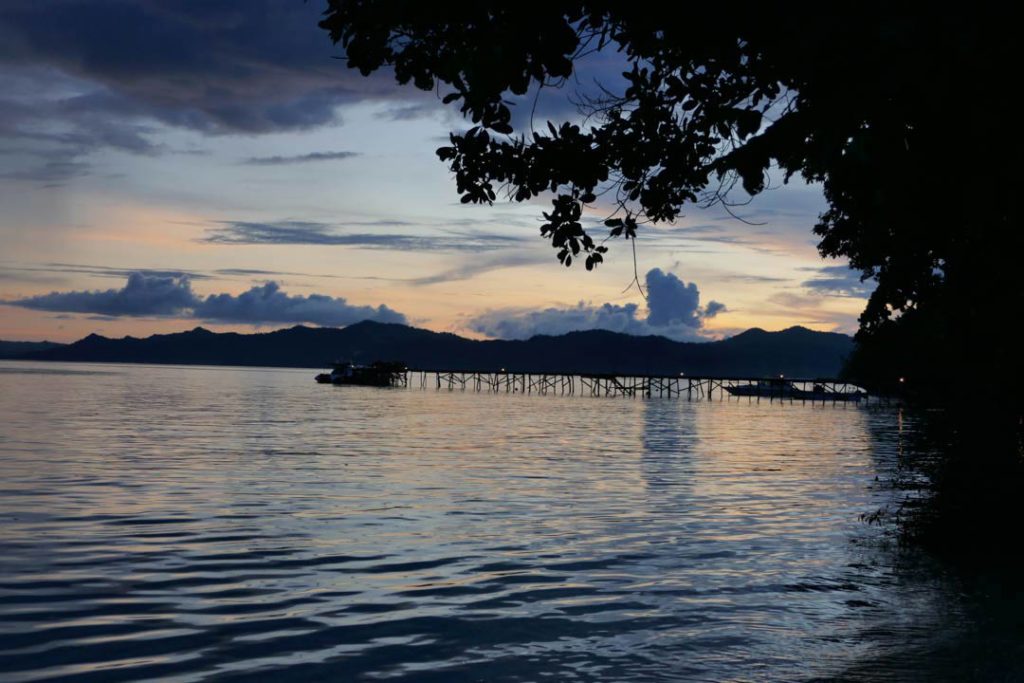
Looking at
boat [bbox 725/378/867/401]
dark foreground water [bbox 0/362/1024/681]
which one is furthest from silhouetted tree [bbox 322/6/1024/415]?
boat [bbox 725/378/867/401]

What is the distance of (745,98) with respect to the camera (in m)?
9.20

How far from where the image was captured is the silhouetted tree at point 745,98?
5965 mm

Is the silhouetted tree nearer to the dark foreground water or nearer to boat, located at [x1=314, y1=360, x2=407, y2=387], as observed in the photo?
the dark foreground water

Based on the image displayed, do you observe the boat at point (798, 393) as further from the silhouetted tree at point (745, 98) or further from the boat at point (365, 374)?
the silhouetted tree at point (745, 98)

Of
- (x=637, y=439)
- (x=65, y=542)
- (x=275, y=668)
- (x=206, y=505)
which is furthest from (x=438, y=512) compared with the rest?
(x=637, y=439)

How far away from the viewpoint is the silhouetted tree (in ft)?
19.6

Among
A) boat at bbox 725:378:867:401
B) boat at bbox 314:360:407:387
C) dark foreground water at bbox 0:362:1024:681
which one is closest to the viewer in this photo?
dark foreground water at bbox 0:362:1024:681

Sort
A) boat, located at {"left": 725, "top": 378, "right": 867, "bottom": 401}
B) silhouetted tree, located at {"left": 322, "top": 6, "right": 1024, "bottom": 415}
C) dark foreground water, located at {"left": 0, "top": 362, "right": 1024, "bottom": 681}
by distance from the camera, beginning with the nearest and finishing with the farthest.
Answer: silhouetted tree, located at {"left": 322, "top": 6, "right": 1024, "bottom": 415} < dark foreground water, located at {"left": 0, "top": 362, "right": 1024, "bottom": 681} < boat, located at {"left": 725, "top": 378, "right": 867, "bottom": 401}

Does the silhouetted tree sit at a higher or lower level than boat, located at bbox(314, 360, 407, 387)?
higher

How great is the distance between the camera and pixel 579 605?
41.5 feet

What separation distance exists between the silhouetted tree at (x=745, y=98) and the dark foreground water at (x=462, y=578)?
4.80 metres

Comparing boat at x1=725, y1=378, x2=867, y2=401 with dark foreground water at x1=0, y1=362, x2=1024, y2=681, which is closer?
dark foreground water at x1=0, y1=362, x2=1024, y2=681

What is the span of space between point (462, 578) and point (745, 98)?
8454 mm

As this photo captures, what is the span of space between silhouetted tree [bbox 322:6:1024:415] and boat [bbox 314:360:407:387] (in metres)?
147
